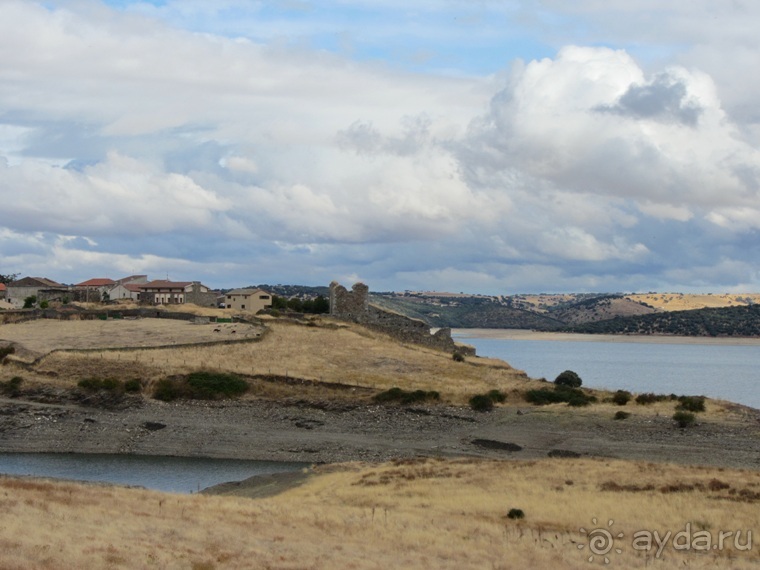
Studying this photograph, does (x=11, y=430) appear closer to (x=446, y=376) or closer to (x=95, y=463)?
(x=95, y=463)

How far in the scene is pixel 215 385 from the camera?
6069cm

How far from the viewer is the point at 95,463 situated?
153 ft

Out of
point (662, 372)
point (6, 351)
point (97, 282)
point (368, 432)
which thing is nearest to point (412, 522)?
point (368, 432)

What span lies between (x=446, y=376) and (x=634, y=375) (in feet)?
159

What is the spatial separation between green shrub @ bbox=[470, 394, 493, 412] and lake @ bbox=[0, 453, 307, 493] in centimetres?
1453

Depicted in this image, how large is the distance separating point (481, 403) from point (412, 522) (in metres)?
30.7

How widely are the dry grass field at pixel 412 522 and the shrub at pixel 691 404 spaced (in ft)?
55.9

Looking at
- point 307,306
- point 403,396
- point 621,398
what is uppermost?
point 307,306

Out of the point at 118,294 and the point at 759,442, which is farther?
the point at 118,294

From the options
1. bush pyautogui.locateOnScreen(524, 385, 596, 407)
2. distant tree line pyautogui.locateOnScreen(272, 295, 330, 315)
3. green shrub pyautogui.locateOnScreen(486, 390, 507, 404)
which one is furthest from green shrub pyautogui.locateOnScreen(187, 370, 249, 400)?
distant tree line pyautogui.locateOnScreen(272, 295, 330, 315)

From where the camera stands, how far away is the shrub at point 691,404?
5391 centimetres

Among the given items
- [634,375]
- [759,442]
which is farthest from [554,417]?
[634,375]

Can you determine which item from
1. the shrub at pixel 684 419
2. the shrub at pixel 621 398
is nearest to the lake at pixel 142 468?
the shrub at pixel 684 419

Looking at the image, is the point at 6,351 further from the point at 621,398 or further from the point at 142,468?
the point at 621,398
